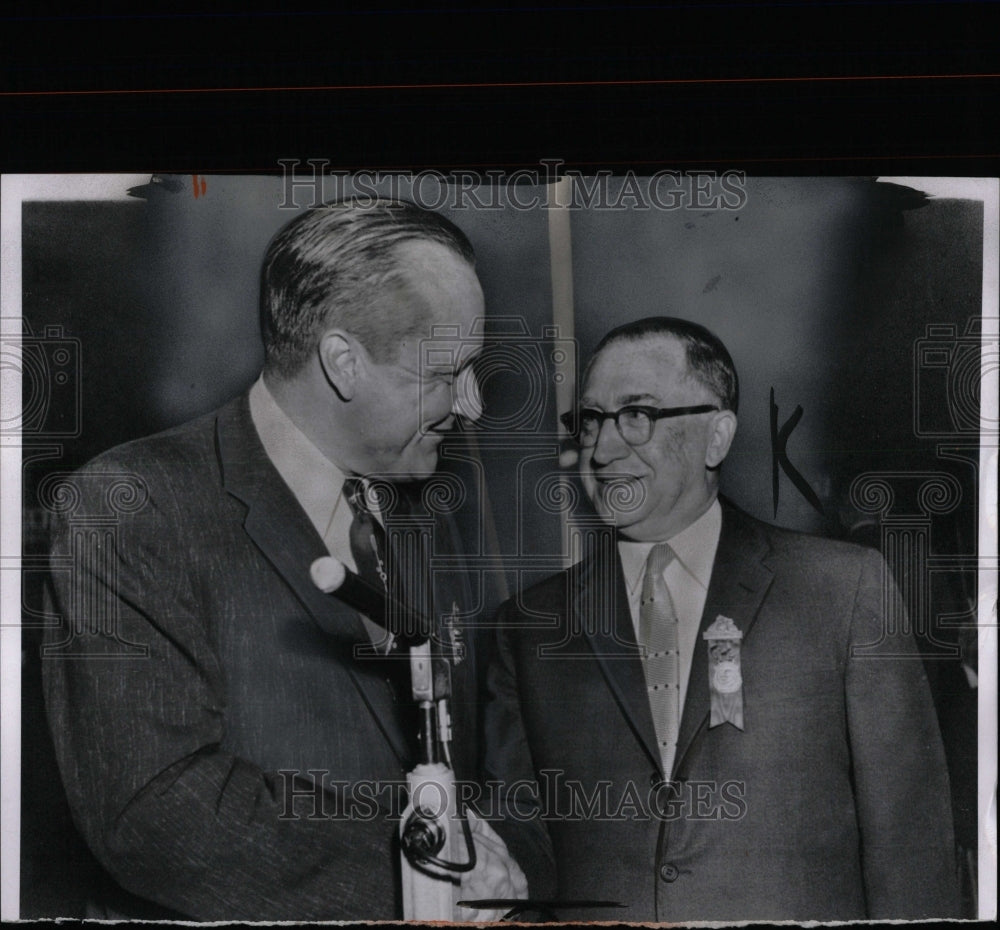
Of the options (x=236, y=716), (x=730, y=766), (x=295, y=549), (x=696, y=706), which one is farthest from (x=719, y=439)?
(x=236, y=716)

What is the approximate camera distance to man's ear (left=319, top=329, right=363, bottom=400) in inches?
86.8

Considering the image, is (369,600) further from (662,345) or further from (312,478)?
(662,345)

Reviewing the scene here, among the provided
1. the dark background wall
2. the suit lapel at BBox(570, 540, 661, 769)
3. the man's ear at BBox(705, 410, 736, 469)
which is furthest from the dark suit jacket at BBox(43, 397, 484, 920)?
the man's ear at BBox(705, 410, 736, 469)

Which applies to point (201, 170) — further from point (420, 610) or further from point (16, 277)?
point (420, 610)

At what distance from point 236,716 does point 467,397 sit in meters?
0.88

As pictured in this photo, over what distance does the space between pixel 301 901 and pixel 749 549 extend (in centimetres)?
129

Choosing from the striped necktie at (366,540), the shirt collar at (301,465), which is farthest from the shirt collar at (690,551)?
the shirt collar at (301,465)

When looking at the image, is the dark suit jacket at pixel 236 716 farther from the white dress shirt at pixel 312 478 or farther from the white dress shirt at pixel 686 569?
the white dress shirt at pixel 686 569

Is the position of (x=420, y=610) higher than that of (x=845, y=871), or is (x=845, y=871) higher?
(x=420, y=610)

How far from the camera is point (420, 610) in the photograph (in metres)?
2.23

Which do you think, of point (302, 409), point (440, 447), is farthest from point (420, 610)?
point (302, 409)

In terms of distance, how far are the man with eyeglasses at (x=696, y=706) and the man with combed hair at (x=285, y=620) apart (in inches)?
7.8

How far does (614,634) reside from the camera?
2246 millimetres

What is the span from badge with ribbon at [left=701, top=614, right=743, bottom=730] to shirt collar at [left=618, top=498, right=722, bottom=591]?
0.36 ft
